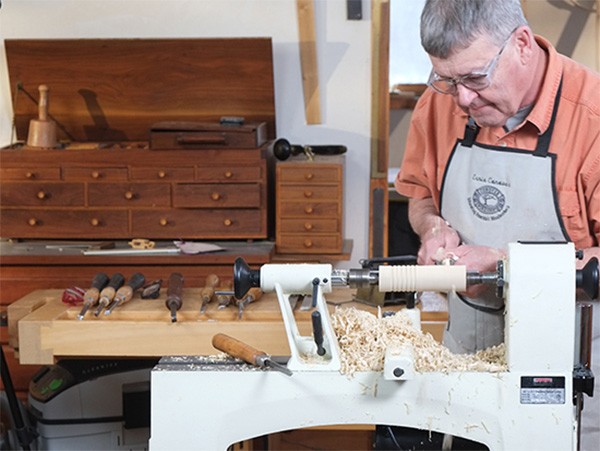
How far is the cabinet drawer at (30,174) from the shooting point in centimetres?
412

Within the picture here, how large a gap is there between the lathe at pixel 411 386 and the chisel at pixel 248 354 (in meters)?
0.01

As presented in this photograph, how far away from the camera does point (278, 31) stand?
4.40m

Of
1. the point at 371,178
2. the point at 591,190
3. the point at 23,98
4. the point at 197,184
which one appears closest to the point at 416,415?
the point at 591,190

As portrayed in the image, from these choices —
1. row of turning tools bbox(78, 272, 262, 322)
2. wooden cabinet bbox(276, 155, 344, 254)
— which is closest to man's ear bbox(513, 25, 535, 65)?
row of turning tools bbox(78, 272, 262, 322)

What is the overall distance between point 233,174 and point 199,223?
12.7 inches

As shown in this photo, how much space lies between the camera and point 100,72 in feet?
13.9

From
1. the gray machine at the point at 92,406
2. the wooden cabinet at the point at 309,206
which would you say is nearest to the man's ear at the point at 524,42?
the gray machine at the point at 92,406

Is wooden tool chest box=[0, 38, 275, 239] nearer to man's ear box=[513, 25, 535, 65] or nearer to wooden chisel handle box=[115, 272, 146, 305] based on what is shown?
wooden chisel handle box=[115, 272, 146, 305]

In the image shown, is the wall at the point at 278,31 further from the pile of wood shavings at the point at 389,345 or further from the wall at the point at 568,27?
the pile of wood shavings at the point at 389,345

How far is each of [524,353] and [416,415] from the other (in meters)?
0.23

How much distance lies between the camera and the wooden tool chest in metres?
4.04

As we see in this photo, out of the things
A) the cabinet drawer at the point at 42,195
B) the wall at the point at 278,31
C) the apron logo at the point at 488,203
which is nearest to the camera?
the apron logo at the point at 488,203

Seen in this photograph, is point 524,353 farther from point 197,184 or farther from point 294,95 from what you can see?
point 294,95

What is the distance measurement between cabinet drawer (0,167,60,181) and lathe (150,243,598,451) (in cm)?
289
